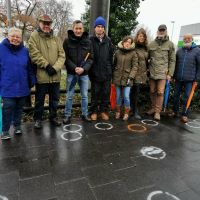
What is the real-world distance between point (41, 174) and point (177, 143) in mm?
2440

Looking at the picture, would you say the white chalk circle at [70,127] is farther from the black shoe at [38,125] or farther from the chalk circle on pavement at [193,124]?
the chalk circle on pavement at [193,124]

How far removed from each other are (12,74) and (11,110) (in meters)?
0.62

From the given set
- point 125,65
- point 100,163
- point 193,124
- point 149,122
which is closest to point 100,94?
point 125,65

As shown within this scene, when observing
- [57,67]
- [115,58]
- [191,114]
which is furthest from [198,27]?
[57,67]

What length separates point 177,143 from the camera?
3760 mm

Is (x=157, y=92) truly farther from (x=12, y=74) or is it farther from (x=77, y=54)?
(x=12, y=74)

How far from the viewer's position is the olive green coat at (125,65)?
14.6ft

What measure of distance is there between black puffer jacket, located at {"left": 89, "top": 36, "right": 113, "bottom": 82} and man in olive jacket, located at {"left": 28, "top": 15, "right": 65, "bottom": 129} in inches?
31.3

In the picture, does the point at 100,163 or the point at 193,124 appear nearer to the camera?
the point at 100,163

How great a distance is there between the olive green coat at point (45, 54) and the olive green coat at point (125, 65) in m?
1.29

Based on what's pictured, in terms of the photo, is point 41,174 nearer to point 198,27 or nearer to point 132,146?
point 132,146

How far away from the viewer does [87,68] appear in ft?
13.5

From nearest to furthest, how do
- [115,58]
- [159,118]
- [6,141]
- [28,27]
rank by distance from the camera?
[6,141] < [115,58] < [159,118] < [28,27]

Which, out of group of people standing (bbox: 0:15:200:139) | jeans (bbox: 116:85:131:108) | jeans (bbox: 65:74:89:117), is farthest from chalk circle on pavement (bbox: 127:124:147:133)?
jeans (bbox: 65:74:89:117)
